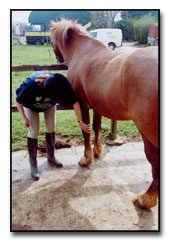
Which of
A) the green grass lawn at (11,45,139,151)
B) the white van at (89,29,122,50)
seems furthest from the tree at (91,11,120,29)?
the green grass lawn at (11,45,139,151)

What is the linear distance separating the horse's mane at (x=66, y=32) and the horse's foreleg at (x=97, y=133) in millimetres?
438

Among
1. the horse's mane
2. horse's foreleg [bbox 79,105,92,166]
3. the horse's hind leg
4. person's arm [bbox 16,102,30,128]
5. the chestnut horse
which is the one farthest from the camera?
horse's foreleg [bbox 79,105,92,166]

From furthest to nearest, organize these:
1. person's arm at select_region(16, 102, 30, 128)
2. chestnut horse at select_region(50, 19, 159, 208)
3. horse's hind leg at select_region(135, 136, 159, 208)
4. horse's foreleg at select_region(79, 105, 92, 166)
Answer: horse's foreleg at select_region(79, 105, 92, 166)
person's arm at select_region(16, 102, 30, 128)
horse's hind leg at select_region(135, 136, 159, 208)
chestnut horse at select_region(50, 19, 159, 208)

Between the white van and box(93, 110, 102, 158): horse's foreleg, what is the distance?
0.43 m

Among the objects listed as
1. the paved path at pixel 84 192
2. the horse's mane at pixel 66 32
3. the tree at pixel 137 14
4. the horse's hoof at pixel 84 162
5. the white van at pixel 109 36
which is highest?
the tree at pixel 137 14

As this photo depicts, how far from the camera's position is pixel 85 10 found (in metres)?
1.60

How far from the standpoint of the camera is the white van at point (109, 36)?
1605 mm

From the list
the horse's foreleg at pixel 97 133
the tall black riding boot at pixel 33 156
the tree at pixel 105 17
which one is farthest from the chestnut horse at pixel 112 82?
the tall black riding boot at pixel 33 156

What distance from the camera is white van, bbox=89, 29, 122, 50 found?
161 cm

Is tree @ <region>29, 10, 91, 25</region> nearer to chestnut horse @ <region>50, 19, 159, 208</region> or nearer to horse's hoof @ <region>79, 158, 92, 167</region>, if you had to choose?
chestnut horse @ <region>50, 19, 159, 208</region>

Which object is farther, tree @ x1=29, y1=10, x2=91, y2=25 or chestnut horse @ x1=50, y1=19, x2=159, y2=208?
tree @ x1=29, y1=10, x2=91, y2=25

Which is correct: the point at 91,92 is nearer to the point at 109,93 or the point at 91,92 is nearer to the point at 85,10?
the point at 109,93

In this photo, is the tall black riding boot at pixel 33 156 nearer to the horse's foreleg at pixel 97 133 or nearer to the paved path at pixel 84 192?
the paved path at pixel 84 192

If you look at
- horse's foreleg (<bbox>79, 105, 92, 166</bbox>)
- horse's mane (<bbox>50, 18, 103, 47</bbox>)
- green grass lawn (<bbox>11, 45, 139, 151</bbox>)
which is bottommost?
horse's foreleg (<bbox>79, 105, 92, 166</bbox>)
